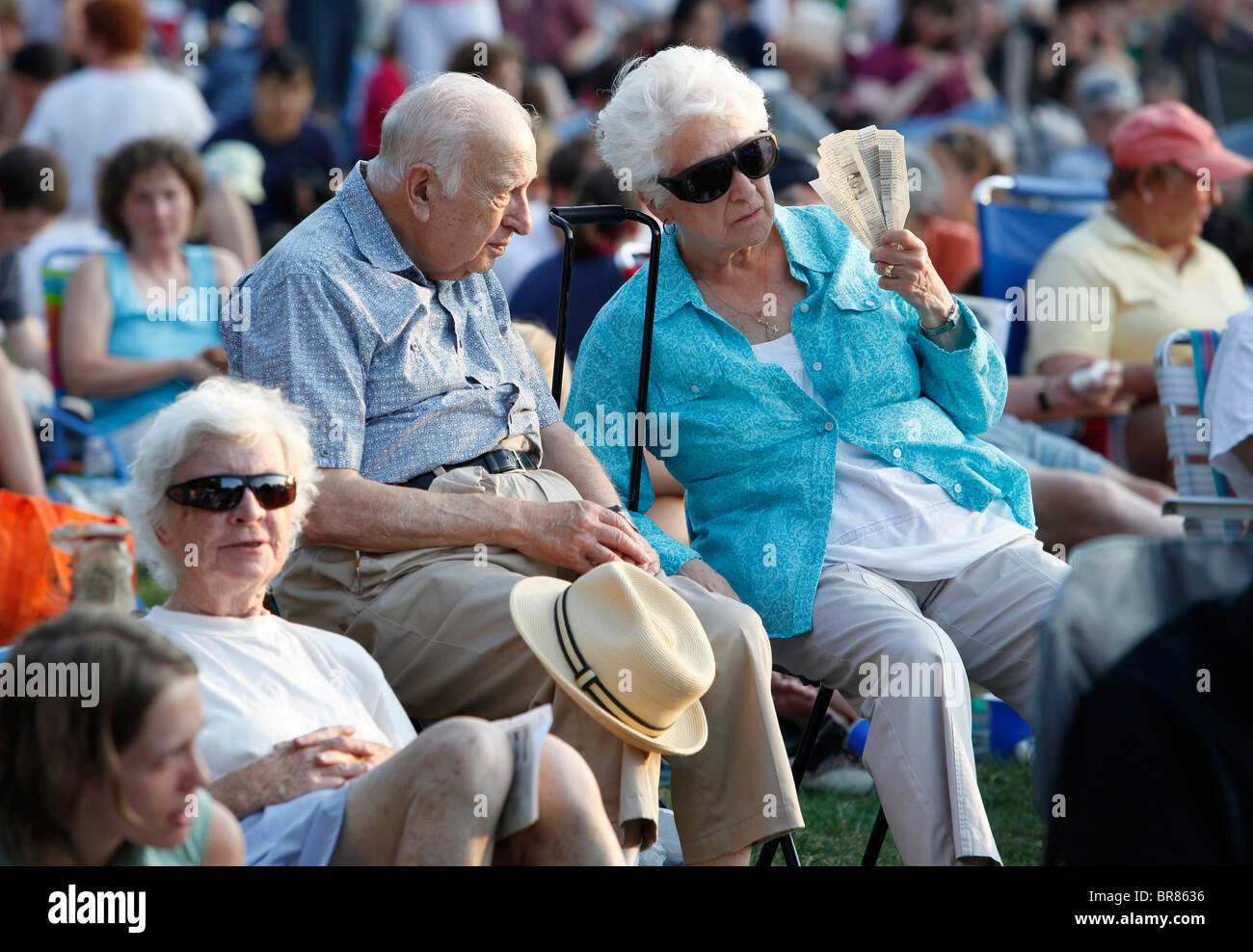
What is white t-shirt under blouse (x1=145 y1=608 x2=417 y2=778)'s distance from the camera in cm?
267

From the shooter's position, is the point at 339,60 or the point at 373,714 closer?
the point at 373,714

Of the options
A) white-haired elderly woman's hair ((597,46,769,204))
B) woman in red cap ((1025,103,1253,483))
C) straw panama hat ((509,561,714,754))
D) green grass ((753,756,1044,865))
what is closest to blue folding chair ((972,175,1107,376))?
Answer: woman in red cap ((1025,103,1253,483))

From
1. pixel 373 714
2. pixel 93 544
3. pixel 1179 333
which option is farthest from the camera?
pixel 1179 333

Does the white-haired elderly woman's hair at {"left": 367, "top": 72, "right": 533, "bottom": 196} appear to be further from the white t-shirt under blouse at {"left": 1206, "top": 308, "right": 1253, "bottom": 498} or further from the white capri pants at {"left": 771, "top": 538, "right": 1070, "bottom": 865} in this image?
the white t-shirt under blouse at {"left": 1206, "top": 308, "right": 1253, "bottom": 498}

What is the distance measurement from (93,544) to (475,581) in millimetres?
1309

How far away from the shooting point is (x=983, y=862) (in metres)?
3.02

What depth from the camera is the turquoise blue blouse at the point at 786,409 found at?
359cm

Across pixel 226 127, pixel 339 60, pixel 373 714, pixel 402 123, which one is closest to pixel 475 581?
pixel 373 714

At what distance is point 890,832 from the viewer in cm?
381

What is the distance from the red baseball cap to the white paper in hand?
4.45 m

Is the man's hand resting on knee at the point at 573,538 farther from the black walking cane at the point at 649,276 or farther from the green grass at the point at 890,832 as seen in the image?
the green grass at the point at 890,832

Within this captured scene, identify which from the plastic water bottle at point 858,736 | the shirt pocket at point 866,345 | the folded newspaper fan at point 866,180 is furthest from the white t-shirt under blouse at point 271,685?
the plastic water bottle at point 858,736

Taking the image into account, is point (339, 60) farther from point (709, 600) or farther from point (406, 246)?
point (709, 600)
